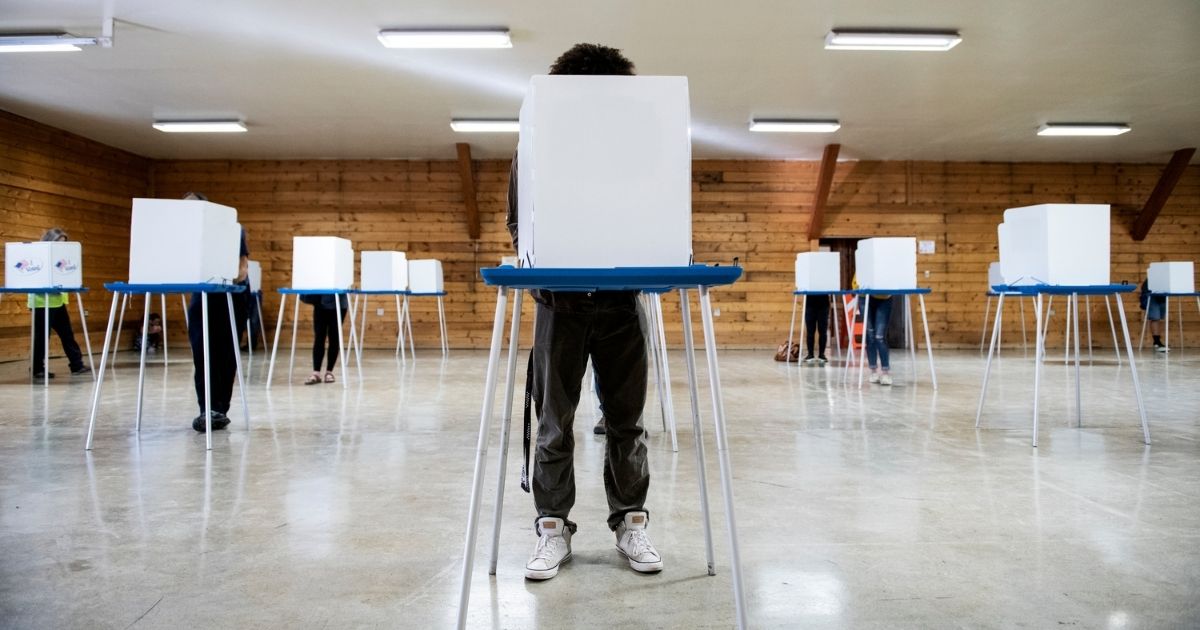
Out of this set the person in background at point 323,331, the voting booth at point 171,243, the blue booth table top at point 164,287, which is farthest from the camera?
the person in background at point 323,331

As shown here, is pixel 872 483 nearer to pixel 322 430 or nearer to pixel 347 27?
pixel 322 430

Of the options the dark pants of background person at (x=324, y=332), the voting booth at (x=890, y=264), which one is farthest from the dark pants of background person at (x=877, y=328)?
the dark pants of background person at (x=324, y=332)

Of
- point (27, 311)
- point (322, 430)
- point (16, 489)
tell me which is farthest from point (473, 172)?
point (16, 489)

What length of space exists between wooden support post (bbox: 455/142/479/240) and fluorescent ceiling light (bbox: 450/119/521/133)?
78 centimetres

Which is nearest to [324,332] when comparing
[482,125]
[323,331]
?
[323,331]

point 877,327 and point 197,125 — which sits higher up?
point 197,125

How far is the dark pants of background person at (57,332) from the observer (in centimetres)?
582

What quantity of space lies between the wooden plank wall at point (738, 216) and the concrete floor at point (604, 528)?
250 inches

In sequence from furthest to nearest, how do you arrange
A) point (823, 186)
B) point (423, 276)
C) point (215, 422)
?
point (823, 186) → point (423, 276) → point (215, 422)

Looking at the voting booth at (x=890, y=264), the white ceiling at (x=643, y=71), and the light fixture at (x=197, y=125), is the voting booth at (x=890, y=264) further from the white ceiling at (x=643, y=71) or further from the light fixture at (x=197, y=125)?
the light fixture at (x=197, y=125)

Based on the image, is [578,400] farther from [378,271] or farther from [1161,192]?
[1161,192]

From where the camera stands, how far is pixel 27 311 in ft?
26.0

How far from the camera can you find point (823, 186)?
978 cm

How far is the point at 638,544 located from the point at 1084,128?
9.27 metres
